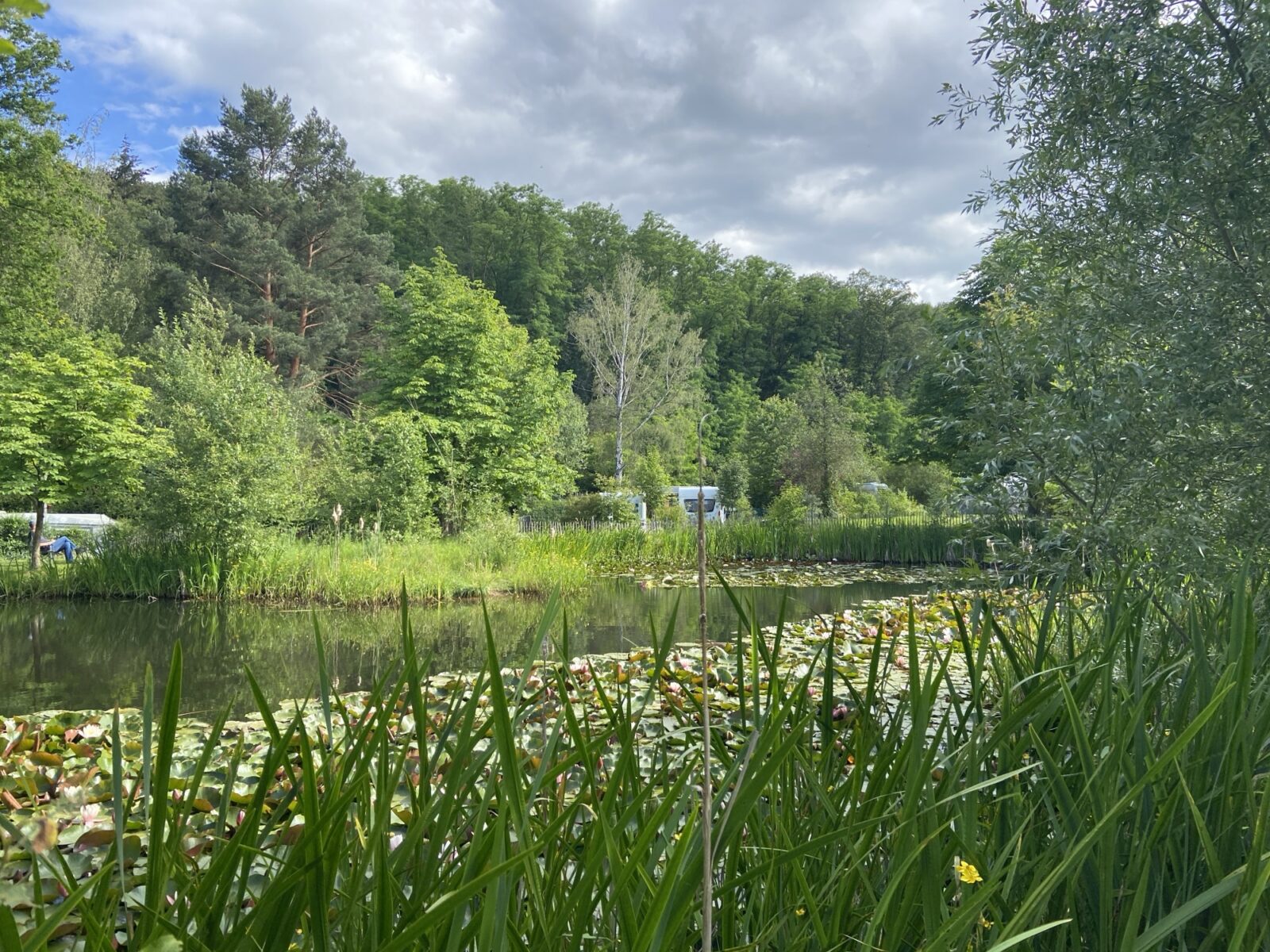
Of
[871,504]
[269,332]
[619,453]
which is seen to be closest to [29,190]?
[269,332]

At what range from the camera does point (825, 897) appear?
1.11 m

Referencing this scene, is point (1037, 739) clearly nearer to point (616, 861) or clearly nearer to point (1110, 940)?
point (1110, 940)

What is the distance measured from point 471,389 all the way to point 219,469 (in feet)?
33.8

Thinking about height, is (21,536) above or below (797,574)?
above

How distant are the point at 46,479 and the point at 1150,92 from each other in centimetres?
1584

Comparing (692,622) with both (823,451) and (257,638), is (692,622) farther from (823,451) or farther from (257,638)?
(823,451)

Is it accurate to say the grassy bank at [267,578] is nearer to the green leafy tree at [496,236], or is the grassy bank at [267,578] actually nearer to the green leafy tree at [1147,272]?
the green leafy tree at [1147,272]

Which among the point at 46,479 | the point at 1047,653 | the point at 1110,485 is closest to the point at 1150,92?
the point at 1110,485

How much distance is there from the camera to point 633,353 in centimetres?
3184

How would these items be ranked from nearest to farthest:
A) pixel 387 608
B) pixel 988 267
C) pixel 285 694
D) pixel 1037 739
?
pixel 1037 739
pixel 988 267
pixel 285 694
pixel 387 608

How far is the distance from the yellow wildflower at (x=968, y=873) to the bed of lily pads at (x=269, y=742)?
9.1 inches

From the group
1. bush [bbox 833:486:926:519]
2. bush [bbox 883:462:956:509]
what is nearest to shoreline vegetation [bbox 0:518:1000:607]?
bush [bbox 833:486:926:519]

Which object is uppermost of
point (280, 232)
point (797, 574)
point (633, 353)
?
point (280, 232)

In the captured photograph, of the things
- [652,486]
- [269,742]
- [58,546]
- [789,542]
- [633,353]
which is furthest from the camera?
[633,353]
